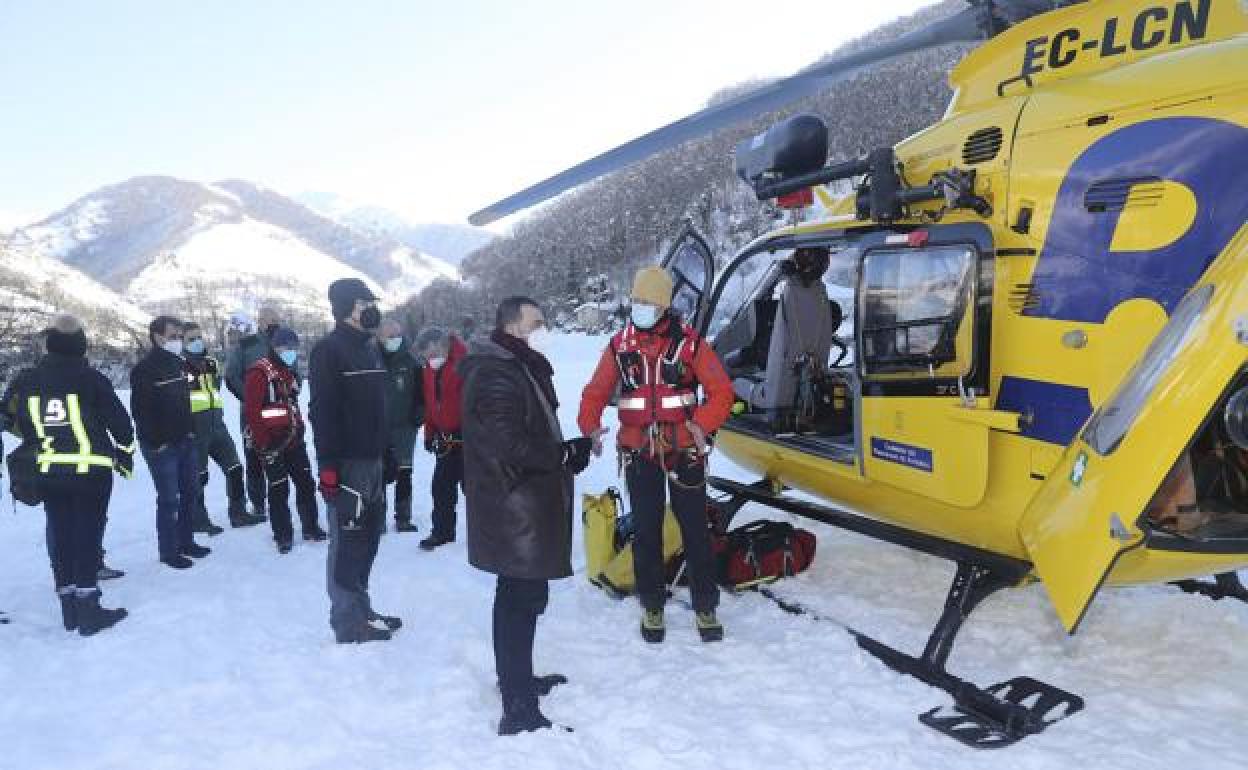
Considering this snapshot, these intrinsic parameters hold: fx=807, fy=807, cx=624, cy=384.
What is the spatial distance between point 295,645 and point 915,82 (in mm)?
48175

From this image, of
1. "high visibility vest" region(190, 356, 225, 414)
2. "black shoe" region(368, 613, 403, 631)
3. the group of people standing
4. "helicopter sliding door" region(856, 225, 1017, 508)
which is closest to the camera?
the group of people standing

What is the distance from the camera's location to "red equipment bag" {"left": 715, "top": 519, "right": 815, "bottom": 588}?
470cm

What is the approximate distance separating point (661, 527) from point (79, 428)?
3410 mm

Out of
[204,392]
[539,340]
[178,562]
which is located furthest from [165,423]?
[539,340]

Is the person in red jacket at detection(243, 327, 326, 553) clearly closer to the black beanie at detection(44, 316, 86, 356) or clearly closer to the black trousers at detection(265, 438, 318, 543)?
the black trousers at detection(265, 438, 318, 543)

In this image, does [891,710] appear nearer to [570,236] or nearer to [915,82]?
[915,82]

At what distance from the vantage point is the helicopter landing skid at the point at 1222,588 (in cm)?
420

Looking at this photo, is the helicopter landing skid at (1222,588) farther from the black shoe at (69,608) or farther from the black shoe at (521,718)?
the black shoe at (69,608)

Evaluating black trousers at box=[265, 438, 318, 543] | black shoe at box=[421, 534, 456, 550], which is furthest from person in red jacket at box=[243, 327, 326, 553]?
black shoe at box=[421, 534, 456, 550]

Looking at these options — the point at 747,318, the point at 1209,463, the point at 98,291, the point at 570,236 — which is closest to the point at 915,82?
the point at 570,236

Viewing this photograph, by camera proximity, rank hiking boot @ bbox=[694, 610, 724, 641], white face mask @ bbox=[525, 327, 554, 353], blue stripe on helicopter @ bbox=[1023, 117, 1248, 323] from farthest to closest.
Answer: hiking boot @ bbox=[694, 610, 724, 641]
white face mask @ bbox=[525, 327, 554, 353]
blue stripe on helicopter @ bbox=[1023, 117, 1248, 323]

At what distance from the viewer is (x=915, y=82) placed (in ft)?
148

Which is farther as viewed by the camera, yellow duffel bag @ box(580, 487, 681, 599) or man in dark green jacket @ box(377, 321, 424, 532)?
man in dark green jacket @ box(377, 321, 424, 532)

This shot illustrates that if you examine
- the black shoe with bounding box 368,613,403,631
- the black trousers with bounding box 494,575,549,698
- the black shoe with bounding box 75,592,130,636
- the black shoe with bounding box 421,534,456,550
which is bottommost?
the black shoe with bounding box 421,534,456,550
